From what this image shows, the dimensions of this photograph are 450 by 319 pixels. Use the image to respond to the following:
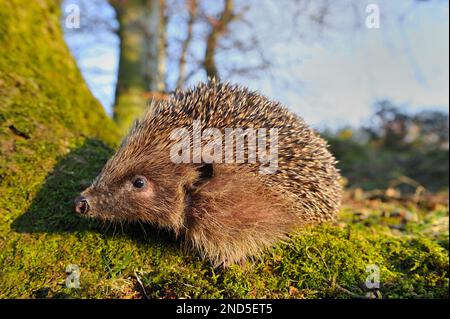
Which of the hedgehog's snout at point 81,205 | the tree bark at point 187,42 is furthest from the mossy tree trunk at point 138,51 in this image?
the hedgehog's snout at point 81,205

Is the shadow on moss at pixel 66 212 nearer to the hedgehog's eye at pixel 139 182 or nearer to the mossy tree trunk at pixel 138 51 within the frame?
the hedgehog's eye at pixel 139 182

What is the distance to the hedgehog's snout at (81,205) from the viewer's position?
3537 mm

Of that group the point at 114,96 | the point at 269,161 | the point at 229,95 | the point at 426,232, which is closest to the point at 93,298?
the point at 269,161

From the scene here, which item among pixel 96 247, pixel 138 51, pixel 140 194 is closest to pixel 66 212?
pixel 96 247

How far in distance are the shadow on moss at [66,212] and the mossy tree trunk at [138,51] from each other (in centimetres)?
915

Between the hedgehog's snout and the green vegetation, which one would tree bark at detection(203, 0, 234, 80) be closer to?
the green vegetation

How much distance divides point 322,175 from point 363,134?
55.0 feet

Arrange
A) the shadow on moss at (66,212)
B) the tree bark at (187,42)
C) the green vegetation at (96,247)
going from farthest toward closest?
the tree bark at (187,42) → the shadow on moss at (66,212) → the green vegetation at (96,247)

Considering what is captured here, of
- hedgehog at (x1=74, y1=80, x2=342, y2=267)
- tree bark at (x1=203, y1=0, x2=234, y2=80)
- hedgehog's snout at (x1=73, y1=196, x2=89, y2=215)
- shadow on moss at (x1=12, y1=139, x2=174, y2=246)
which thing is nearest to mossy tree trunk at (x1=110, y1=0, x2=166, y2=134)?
tree bark at (x1=203, y1=0, x2=234, y2=80)

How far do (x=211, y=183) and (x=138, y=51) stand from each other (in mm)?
11435

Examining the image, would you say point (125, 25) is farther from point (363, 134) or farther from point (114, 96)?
point (363, 134)

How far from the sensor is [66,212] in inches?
154

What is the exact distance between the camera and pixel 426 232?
5508 mm

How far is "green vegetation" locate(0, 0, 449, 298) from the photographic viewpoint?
10.5 feet
